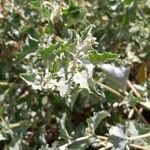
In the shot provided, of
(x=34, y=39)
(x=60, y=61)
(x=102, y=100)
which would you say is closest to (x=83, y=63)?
(x=60, y=61)

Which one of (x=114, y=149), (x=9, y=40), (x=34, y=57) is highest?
(x=9, y=40)

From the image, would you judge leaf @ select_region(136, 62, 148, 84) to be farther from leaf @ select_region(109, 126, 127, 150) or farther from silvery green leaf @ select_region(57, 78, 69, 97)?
silvery green leaf @ select_region(57, 78, 69, 97)

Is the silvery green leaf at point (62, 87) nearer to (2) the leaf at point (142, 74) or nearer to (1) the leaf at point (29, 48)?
(1) the leaf at point (29, 48)

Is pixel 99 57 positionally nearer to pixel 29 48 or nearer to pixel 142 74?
pixel 29 48

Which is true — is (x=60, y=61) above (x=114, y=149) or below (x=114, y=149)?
above

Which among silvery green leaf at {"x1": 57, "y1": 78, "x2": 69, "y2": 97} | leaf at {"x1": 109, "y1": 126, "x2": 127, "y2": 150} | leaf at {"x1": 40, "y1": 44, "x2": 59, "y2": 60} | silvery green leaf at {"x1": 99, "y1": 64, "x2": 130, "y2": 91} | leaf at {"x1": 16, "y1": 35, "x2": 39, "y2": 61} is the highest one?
leaf at {"x1": 16, "y1": 35, "x2": 39, "y2": 61}

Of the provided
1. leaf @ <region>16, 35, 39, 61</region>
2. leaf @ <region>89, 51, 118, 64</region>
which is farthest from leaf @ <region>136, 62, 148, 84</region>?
leaf @ <region>89, 51, 118, 64</region>

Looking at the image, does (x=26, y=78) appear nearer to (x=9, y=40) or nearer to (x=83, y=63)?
(x=83, y=63)

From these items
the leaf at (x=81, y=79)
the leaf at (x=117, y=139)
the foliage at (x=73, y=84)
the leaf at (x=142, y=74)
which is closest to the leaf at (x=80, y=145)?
the foliage at (x=73, y=84)
